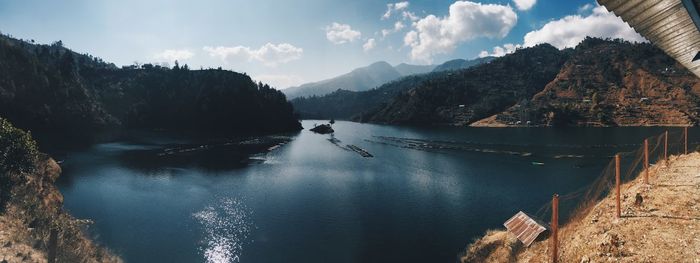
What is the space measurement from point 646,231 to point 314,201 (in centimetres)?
4932

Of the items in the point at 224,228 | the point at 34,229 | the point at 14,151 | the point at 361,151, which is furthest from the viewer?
the point at 361,151

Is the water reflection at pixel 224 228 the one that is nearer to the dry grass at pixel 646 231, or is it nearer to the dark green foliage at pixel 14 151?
the dark green foliage at pixel 14 151

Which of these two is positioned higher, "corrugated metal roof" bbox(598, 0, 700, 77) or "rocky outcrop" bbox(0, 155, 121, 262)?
"corrugated metal roof" bbox(598, 0, 700, 77)

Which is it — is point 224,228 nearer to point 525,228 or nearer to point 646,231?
point 525,228

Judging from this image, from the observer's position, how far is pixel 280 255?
40.8 meters

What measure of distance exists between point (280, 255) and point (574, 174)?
68.4 metres

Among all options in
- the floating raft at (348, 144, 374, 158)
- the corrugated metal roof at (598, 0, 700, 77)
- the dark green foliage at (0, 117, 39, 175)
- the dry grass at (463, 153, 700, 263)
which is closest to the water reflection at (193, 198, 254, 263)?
the dark green foliage at (0, 117, 39, 175)

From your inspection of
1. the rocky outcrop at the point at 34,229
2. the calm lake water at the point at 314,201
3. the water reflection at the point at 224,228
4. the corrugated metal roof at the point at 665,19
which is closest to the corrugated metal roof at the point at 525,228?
the calm lake water at the point at 314,201

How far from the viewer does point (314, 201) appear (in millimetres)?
62469

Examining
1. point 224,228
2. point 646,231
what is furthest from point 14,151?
point 646,231

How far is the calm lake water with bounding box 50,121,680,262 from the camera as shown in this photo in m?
42.4

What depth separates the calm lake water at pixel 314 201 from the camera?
139ft

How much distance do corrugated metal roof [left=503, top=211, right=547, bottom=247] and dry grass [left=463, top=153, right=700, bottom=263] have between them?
70cm

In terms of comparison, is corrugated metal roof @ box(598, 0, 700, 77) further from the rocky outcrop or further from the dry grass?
the rocky outcrop
